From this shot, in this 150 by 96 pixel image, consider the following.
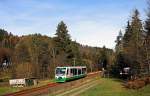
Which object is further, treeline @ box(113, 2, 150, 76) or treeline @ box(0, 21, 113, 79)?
treeline @ box(0, 21, 113, 79)

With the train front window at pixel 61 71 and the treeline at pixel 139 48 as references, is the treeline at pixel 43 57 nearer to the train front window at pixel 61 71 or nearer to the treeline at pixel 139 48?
the train front window at pixel 61 71


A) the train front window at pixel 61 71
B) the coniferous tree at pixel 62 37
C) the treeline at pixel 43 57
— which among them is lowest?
the train front window at pixel 61 71

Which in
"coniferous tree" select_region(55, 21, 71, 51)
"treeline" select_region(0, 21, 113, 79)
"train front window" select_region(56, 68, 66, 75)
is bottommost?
"train front window" select_region(56, 68, 66, 75)

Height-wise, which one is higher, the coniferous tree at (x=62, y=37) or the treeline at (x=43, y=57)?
the coniferous tree at (x=62, y=37)

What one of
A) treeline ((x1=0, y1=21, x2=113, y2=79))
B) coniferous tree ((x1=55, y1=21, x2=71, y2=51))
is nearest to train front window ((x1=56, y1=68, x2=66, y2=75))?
treeline ((x1=0, y1=21, x2=113, y2=79))

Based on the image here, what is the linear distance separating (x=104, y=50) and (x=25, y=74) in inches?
2970

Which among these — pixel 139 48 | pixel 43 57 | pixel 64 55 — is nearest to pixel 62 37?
pixel 64 55

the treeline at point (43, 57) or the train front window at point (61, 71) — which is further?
the treeline at point (43, 57)

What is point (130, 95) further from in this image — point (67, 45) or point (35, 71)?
point (67, 45)

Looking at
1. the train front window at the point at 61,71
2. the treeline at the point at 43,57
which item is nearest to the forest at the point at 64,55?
the treeline at the point at 43,57

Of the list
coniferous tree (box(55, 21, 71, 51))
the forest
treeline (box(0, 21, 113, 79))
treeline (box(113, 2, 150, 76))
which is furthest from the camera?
coniferous tree (box(55, 21, 71, 51))

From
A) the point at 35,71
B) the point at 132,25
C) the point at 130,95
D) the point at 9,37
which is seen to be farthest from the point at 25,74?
the point at 9,37

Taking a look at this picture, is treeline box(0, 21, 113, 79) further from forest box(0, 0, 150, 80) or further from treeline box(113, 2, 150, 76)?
treeline box(113, 2, 150, 76)

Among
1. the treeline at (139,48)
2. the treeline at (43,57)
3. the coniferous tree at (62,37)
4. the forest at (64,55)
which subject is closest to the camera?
Answer: the treeline at (139,48)
